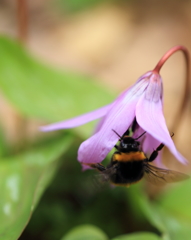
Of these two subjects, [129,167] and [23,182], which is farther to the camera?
[23,182]

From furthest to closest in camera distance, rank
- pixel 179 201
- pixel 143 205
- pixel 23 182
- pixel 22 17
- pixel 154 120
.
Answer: pixel 22 17
pixel 179 201
pixel 143 205
pixel 23 182
pixel 154 120

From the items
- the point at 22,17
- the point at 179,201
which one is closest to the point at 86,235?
the point at 179,201

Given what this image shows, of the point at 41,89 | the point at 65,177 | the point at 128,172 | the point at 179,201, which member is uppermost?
the point at 128,172

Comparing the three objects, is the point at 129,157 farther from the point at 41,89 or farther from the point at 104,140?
the point at 41,89

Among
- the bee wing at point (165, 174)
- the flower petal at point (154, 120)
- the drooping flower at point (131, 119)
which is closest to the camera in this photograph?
the flower petal at point (154, 120)

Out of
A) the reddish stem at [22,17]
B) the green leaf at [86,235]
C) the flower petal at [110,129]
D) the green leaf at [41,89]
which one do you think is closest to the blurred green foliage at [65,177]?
the green leaf at [41,89]

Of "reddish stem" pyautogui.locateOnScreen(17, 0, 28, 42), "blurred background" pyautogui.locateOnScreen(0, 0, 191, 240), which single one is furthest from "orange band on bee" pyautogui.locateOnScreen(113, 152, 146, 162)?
"reddish stem" pyautogui.locateOnScreen(17, 0, 28, 42)

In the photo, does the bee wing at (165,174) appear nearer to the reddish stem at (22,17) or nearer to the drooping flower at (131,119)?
the drooping flower at (131,119)
